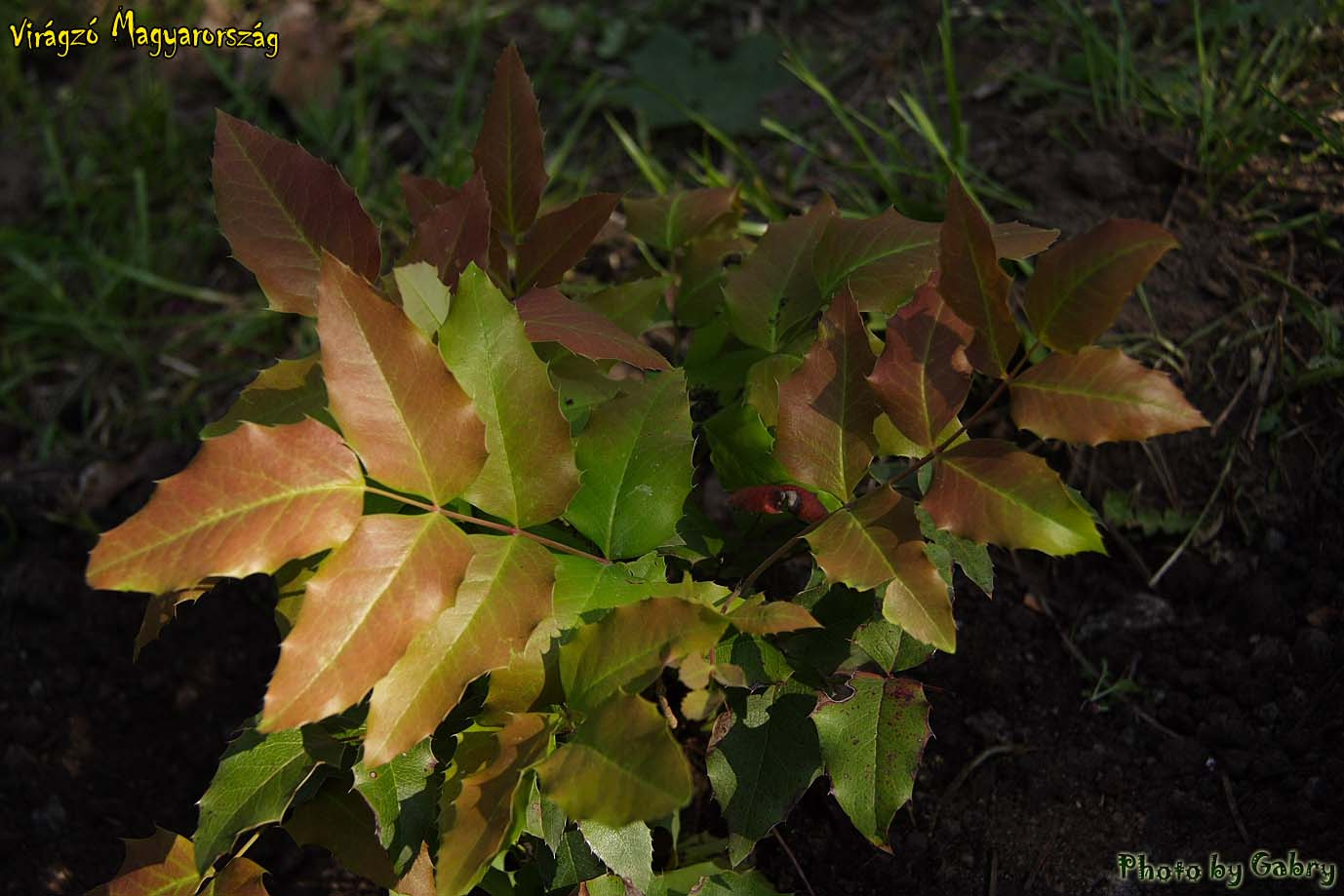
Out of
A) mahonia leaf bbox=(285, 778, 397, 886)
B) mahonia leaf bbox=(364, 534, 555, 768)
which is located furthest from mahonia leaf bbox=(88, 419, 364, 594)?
mahonia leaf bbox=(285, 778, 397, 886)

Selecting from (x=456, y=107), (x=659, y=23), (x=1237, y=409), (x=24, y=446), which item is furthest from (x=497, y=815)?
(x=659, y=23)

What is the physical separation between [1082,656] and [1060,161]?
108 cm

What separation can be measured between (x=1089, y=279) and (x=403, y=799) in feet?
3.03

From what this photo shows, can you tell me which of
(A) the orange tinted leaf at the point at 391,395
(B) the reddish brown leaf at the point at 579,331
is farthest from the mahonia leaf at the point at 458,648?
(B) the reddish brown leaf at the point at 579,331

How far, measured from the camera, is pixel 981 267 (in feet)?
3.53

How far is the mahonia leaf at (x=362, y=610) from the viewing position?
98 cm

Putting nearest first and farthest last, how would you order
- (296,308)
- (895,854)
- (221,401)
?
(296,308), (895,854), (221,401)

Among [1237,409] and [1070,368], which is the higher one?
[1070,368]

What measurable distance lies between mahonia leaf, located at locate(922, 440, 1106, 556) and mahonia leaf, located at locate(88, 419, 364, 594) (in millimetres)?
591

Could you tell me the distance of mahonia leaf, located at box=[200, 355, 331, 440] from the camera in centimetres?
133

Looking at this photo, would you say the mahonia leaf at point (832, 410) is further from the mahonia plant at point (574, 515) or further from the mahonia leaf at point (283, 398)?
the mahonia leaf at point (283, 398)

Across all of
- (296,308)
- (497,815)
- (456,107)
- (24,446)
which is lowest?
(24,446)

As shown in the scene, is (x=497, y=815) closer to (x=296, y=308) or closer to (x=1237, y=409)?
(x=296, y=308)

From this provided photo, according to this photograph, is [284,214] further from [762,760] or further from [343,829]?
[762,760]
